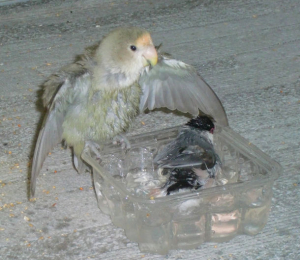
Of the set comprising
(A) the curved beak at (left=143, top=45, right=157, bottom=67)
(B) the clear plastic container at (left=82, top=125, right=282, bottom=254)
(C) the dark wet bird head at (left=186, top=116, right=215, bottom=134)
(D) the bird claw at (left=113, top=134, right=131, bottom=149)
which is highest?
(A) the curved beak at (left=143, top=45, right=157, bottom=67)

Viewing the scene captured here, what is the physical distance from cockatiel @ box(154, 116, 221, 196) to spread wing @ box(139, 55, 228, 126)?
167mm

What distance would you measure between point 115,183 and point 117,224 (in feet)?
0.88

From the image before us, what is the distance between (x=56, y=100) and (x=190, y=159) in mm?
568

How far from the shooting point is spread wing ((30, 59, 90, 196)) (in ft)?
6.89

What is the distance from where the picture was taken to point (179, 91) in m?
2.53

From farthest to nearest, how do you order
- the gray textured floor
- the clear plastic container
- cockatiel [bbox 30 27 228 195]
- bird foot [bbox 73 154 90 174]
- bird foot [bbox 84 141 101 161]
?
bird foot [bbox 73 154 90 174]
bird foot [bbox 84 141 101 161]
cockatiel [bbox 30 27 228 195]
the gray textured floor
the clear plastic container

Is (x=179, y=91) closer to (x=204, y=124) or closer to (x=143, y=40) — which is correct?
(x=204, y=124)

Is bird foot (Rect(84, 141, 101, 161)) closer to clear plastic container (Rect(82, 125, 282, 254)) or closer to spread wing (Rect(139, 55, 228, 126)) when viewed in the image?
clear plastic container (Rect(82, 125, 282, 254))

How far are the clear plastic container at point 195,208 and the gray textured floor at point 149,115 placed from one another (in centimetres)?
5

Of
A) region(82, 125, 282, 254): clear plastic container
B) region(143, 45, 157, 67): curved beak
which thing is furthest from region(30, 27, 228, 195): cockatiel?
region(82, 125, 282, 254): clear plastic container

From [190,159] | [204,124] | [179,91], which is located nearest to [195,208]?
[190,159]

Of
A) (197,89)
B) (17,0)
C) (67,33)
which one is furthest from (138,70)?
(17,0)

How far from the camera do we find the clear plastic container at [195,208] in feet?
6.02

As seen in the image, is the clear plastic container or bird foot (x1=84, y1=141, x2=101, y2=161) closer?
the clear plastic container
